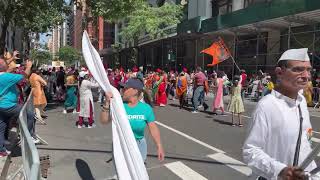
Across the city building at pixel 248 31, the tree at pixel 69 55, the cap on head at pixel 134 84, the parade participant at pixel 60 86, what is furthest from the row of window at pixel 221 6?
the tree at pixel 69 55

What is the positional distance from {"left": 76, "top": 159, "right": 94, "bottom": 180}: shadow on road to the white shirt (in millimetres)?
4857

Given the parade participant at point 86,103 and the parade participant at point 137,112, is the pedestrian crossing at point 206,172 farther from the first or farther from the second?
the parade participant at point 86,103

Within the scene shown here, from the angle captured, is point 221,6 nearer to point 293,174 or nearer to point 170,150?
point 170,150

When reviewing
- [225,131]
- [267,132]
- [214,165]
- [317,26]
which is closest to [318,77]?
[317,26]

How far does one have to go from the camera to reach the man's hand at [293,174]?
103 inches

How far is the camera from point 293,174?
2.65 meters

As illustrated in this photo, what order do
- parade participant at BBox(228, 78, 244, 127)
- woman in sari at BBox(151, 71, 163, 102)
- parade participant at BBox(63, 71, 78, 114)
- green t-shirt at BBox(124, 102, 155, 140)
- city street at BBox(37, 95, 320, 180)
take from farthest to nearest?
woman in sari at BBox(151, 71, 163, 102) < parade participant at BBox(63, 71, 78, 114) < parade participant at BBox(228, 78, 244, 127) < city street at BBox(37, 95, 320, 180) < green t-shirt at BBox(124, 102, 155, 140)

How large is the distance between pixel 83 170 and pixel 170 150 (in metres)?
2.38

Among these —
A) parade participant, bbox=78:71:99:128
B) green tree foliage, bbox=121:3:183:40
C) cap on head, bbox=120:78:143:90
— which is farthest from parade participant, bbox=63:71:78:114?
green tree foliage, bbox=121:3:183:40

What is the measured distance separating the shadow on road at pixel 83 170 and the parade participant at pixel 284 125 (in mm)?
4865

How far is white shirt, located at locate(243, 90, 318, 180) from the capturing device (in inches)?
116

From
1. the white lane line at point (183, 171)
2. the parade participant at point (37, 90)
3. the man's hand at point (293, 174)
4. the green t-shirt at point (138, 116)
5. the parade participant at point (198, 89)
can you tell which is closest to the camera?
the man's hand at point (293, 174)

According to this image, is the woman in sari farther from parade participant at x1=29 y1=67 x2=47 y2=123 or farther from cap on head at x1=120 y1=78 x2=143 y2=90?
cap on head at x1=120 y1=78 x2=143 y2=90

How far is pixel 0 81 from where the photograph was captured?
27.0 feet
